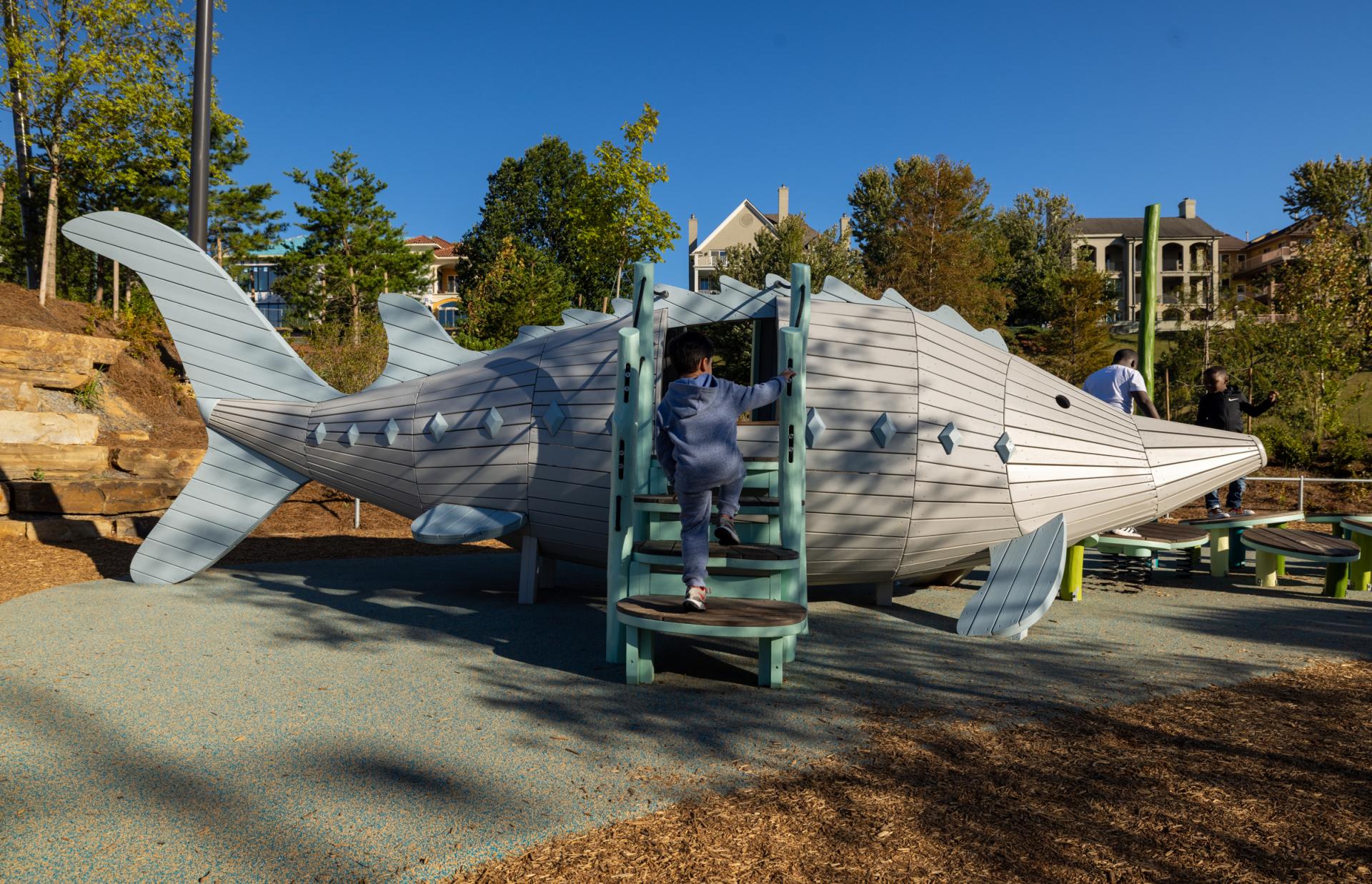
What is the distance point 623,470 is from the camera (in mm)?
4980

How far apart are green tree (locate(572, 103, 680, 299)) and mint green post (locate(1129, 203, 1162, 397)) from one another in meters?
18.0

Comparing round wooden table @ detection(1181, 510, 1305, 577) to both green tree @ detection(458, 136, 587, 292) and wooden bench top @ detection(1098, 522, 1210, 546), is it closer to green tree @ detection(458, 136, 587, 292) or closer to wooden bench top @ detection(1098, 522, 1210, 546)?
wooden bench top @ detection(1098, 522, 1210, 546)

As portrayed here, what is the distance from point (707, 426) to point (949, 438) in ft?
6.32

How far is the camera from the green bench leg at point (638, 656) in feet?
15.4

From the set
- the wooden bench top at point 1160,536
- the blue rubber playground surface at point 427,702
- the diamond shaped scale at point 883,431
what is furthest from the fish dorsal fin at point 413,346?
the wooden bench top at point 1160,536

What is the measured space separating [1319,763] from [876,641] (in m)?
2.67

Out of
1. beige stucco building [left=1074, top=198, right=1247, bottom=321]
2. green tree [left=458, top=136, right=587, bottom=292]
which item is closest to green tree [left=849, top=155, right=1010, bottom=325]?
green tree [left=458, top=136, right=587, bottom=292]

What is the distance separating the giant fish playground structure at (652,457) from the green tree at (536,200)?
43939 mm

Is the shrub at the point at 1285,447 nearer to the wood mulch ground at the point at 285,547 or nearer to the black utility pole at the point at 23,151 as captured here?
the wood mulch ground at the point at 285,547

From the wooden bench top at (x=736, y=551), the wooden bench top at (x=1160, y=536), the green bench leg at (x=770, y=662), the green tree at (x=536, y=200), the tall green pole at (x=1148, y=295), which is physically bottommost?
the green bench leg at (x=770, y=662)

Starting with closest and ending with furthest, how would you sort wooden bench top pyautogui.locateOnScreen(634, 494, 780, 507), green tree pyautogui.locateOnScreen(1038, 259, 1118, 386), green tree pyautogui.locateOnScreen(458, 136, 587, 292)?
wooden bench top pyautogui.locateOnScreen(634, 494, 780, 507) → green tree pyautogui.locateOnScreen(1038, 259, 1118, 386) → green tree pyautogui.locateOnScreen(458, 136, 587, 292)

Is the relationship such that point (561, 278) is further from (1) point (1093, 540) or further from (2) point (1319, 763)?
(2) point (1319, 763)

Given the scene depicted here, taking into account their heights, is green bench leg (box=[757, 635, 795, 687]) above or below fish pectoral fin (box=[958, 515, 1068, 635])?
below

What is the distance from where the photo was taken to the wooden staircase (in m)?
4.69
